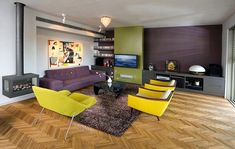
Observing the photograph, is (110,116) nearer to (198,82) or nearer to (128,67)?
(198,82)

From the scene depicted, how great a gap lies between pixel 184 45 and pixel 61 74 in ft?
15.7

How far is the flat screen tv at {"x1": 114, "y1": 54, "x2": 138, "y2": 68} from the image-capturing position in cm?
694

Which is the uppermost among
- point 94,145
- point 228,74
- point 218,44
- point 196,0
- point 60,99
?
point 196,0

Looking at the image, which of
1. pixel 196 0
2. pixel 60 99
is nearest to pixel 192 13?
pixel 196 0

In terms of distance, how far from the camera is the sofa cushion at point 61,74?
5582mm

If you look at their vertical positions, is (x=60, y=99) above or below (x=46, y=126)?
above

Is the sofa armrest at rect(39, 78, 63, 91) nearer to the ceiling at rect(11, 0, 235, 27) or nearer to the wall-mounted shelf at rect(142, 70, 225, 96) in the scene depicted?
the ceiling at rect(11, 0, 235, 27)

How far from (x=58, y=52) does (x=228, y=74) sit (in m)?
5.72

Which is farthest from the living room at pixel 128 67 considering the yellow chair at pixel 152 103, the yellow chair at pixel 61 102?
the yellow chair at pixel 61 102

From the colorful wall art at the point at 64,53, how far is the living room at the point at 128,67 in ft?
0.14

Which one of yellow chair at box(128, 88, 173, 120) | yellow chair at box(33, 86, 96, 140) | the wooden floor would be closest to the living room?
the wooden floor

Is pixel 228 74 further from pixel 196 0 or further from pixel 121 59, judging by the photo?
pixel 121 59

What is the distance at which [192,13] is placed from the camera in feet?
14.6

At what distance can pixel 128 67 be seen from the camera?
23.4ft
